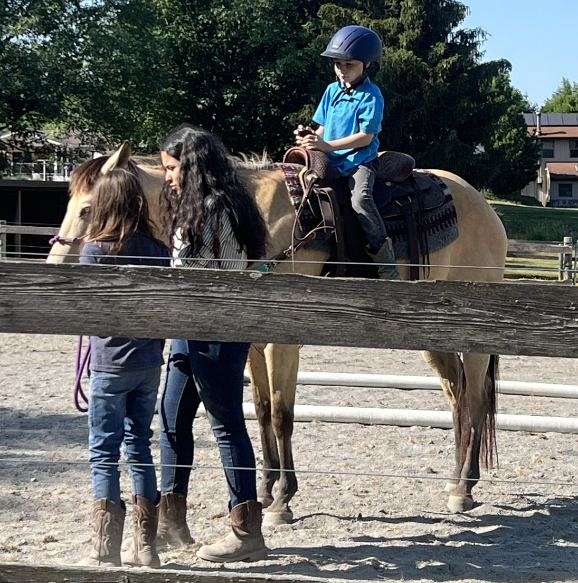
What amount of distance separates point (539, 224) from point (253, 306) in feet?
137

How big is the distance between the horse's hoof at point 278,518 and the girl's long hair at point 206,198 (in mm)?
1596

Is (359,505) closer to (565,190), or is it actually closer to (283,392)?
(283,392)

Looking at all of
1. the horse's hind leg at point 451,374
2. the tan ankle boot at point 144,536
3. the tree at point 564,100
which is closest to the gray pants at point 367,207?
the horse's hind leg at point 451,374

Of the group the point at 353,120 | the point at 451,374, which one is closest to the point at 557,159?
the point at 451,374

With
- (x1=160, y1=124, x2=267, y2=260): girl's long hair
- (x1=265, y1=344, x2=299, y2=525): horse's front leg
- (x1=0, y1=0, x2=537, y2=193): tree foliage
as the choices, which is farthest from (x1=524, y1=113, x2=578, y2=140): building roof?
(x1=160, y1=124, x2=267, y2=260): girl's long hair

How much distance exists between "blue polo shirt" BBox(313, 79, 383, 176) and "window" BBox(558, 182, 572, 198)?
8147cm

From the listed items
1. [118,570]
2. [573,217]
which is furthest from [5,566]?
[573,217]

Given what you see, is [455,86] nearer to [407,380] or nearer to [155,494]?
[407,380]

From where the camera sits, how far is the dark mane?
4309 millimetres

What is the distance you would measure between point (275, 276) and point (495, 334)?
2.33ft

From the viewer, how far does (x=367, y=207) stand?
5.37m

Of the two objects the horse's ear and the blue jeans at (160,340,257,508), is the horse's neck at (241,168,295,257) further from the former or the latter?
the blue jeans at (160,340,257,508)

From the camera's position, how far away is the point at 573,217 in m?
48.8

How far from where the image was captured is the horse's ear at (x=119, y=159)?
4293 mm
